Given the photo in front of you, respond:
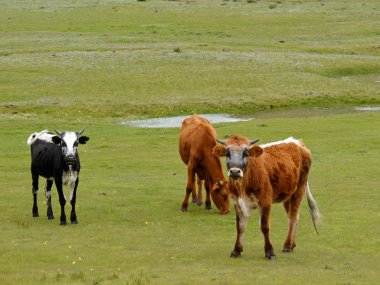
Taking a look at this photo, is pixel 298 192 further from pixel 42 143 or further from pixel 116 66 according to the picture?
pixel 116 66

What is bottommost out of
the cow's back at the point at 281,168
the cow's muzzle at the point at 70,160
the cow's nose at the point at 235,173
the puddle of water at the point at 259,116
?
the puddle of water at the point at 259,116

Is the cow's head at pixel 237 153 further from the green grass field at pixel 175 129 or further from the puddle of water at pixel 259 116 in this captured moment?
the puddle of water at pixel 259 116

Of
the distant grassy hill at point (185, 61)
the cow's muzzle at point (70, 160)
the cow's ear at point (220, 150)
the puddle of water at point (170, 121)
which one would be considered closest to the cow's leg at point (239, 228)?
the cow's ear at point (220, 150)

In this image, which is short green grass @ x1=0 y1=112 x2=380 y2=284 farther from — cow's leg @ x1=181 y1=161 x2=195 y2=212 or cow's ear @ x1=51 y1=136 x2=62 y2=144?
cow's ear @ x1=51 y1=136 x2=62 y2=144

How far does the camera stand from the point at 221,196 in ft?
71.3

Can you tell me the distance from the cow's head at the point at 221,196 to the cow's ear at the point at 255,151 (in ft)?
17.7

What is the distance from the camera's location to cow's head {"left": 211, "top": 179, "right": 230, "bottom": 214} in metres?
21.6

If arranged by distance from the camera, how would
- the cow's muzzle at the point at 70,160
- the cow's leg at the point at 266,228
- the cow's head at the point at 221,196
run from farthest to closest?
1. the cow's head at the point at 221,196
2. the cow's muzzle at the point at 70,160
3. the cow's leg at the point at 266,228

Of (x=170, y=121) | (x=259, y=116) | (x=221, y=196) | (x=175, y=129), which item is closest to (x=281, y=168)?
(x=221, y=196)

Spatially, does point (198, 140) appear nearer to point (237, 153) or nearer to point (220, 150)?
point (220, 150)

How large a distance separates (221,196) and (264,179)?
528 cm

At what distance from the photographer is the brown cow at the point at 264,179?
16.1 metres

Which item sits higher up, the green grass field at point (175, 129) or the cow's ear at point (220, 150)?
the cow's ear at point (220, 150)

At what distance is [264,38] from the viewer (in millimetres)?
74500
